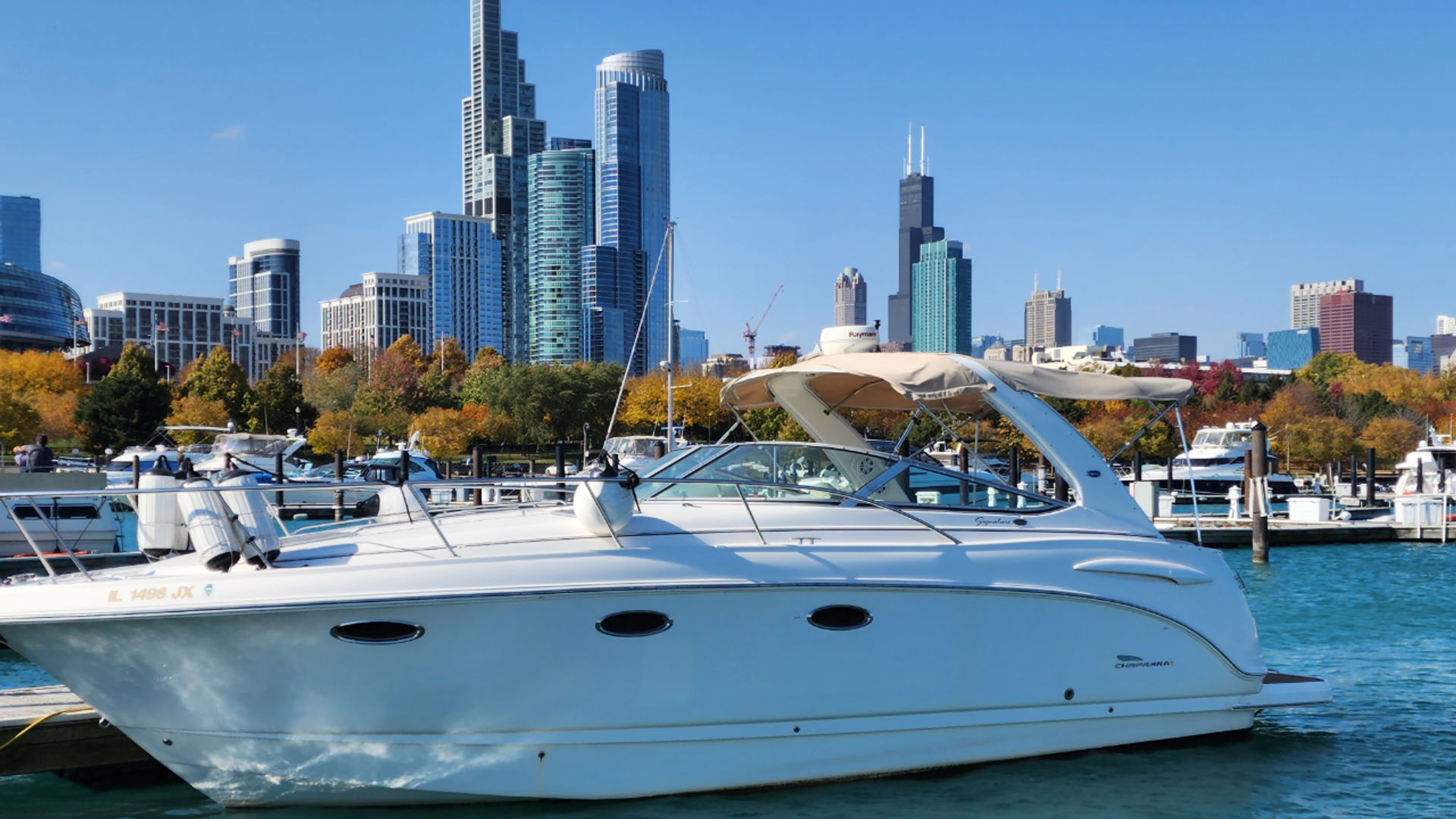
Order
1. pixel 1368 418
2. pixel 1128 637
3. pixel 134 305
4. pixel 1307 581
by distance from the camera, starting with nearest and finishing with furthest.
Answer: pixel 1128 637
pixel 1307 581
pixel 1368 418
pixel 134 305

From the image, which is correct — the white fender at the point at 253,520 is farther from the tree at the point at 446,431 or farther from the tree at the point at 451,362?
the tree at the point at 451,362

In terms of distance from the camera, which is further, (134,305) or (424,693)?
(134,305)

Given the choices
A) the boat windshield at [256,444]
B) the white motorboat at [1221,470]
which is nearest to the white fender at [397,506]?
the boat windshield at [256,444]

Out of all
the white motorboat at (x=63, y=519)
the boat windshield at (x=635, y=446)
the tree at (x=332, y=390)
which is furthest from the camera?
the tree at (x=332, y=390)

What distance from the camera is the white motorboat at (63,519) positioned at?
19.0m

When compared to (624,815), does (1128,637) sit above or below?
above

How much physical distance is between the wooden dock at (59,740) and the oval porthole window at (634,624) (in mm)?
3453

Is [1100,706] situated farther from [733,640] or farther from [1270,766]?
[733,640]

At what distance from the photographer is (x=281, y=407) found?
194 ft

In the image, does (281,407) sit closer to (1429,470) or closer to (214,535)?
(1429,470)

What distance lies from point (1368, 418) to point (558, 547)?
69469mm

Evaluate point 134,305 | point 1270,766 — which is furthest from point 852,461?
point 134,305

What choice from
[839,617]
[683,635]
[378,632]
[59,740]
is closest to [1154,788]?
[839,617]

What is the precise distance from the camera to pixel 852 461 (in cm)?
808
